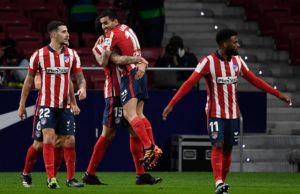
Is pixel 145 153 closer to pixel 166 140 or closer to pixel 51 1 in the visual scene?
pixel 166 140

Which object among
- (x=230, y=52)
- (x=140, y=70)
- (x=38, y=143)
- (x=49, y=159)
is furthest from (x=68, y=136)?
(x=230, y=52)

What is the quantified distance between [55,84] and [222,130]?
2470mm

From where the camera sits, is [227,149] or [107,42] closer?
[227,149]

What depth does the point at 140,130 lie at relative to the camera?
17188 mm

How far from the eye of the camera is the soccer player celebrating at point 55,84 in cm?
1745

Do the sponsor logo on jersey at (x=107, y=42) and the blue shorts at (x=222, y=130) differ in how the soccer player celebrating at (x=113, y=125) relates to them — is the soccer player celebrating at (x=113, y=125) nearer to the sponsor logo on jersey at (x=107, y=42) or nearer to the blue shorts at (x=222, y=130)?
the sponsor logo on jersey at (x=107, y=42)

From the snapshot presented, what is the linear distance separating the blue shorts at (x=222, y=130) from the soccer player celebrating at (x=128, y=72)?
3.22ft

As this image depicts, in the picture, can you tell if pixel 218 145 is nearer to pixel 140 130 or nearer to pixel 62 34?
pixel 140 130

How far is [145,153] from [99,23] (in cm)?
214

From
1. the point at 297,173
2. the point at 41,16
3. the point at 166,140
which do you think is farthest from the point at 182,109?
the point at 41,16

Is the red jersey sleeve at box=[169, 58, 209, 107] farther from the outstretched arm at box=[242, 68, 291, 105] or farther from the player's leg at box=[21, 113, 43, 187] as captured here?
the player's leg at box=[21, 113, 43, 187]

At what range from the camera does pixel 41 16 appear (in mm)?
26391

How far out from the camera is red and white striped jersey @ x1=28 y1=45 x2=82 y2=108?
1752 centimetres

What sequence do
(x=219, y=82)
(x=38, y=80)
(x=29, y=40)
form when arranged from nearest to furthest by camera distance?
(x=219, y=82)
(x=38, y=80)
(x=29, y=40)
